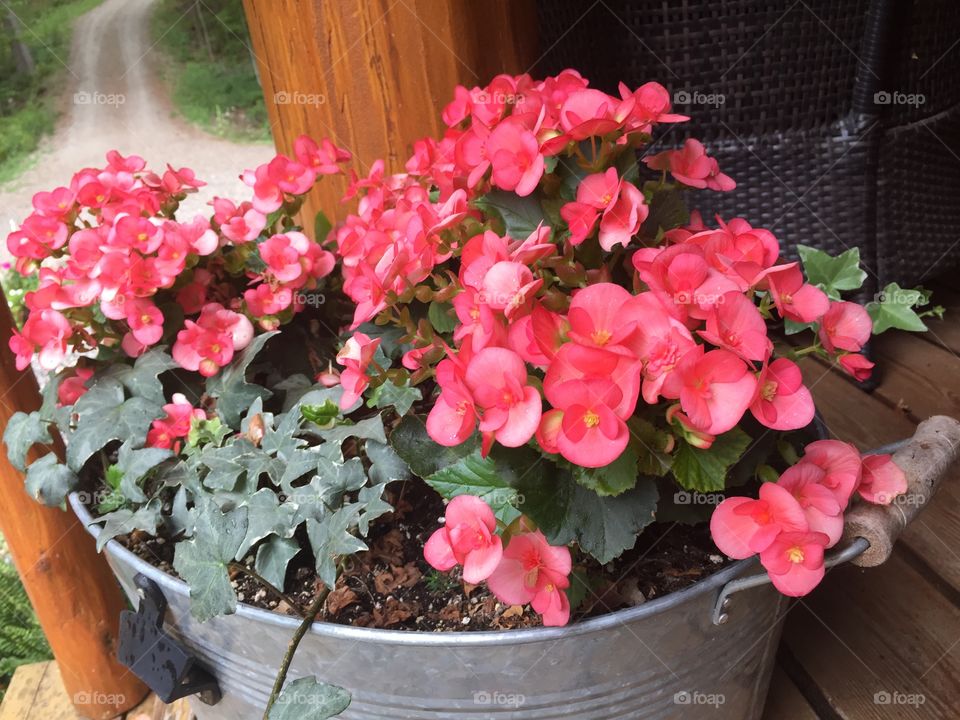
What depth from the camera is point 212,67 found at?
185cm

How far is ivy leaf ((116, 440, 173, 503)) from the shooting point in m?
0.85

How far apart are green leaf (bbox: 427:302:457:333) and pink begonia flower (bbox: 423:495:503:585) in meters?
0.22

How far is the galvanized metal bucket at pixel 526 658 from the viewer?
65 cm

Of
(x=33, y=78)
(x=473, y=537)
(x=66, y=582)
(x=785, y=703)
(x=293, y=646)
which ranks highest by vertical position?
(x=33, y=78)

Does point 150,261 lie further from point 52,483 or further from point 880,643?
point 880,643

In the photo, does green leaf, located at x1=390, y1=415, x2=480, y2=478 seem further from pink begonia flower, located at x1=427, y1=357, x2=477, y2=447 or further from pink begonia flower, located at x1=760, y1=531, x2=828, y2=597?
pink begonia flower, located at x1=760, y1=531, x2=828, y2=597

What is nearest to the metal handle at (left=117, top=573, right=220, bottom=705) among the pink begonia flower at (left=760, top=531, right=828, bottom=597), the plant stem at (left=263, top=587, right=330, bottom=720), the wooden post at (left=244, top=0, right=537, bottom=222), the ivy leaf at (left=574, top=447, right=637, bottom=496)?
the plant stem at (left=263, top=587, right=330, bottom=720)

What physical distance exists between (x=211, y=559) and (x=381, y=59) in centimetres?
74

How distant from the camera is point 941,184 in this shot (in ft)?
4.87

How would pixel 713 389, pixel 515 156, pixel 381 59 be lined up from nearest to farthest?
pixel 713 389
pixel 515 156
pixel 381 59

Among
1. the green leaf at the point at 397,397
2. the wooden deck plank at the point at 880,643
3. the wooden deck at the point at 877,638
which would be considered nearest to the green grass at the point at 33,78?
the wooden deck at the point at 877,638

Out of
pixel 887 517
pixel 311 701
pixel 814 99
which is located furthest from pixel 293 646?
pixel 814 99

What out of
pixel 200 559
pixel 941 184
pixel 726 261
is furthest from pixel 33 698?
pixel 941 184

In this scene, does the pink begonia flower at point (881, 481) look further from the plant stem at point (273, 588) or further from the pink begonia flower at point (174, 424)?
the pink begonia flower at point (174, 424)
